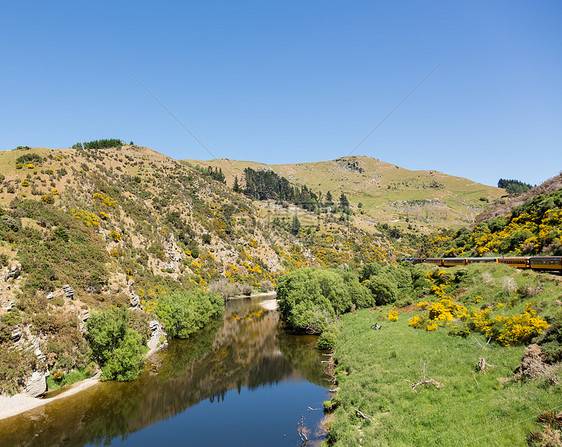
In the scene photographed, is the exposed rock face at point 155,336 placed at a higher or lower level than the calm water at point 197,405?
higher

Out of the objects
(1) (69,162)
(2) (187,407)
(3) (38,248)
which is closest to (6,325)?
(3) (38,248)

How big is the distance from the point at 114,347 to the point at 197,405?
1330cm

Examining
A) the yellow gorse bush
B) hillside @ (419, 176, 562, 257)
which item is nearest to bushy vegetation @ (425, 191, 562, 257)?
hillside @ (419, 176, 562, 257)

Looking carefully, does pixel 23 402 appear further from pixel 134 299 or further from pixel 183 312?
pixel 183 312

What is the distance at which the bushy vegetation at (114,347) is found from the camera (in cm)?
3572

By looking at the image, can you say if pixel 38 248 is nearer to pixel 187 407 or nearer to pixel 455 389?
A: pixel 187 407

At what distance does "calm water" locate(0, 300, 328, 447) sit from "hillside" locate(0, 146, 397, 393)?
5.44 metres

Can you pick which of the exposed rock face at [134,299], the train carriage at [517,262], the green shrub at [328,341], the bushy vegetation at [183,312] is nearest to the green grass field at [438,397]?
the green shrub at [328,341]

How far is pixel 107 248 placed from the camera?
57.2 metres

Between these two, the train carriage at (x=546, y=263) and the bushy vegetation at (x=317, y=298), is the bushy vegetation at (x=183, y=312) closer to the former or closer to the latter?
the bushy vegetation at (x=317, y=298)

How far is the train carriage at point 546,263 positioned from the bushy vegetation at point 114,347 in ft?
152

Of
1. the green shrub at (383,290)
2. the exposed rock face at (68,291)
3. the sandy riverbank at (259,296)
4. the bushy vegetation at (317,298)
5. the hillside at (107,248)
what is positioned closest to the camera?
the hillside at (107,248)

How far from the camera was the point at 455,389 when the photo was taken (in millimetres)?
19281

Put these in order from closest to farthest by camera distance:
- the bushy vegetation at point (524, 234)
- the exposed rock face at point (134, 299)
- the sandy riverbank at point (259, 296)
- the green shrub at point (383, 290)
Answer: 1. the bushy vegetation at point (524, 234)
2. the exposed rock face at point (134, 299)
3. the green shrub at point (383, 290)
4. the sandy riverbank at point (259, 296)
